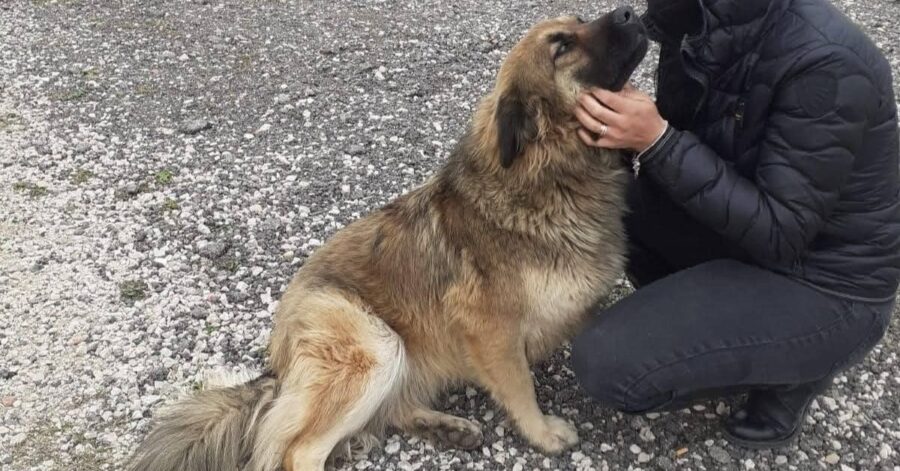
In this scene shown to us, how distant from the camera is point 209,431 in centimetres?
318

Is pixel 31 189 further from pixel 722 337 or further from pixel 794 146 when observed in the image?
pixel 794 146

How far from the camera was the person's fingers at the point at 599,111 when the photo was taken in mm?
2818

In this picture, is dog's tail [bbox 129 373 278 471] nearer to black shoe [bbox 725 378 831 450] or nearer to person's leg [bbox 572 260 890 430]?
person's leg [bbox 572 260 890 430]

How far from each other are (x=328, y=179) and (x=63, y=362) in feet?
7.31

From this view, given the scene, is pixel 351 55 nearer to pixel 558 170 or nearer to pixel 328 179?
pixel 328 179

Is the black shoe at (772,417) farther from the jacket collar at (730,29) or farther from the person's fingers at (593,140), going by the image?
the jacket collar at (730,29)

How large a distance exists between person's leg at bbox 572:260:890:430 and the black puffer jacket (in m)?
0.11

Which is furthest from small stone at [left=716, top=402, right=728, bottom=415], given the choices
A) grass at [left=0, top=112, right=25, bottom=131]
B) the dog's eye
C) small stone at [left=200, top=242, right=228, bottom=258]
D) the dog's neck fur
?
grass at [left=0, top=112, right=25, bottom=131]

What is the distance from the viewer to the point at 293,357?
3309 millimetres

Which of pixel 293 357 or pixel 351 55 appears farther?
pixel 351 55

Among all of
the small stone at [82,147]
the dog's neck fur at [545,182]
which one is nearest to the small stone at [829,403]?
the dog's neck fur at [545,182]

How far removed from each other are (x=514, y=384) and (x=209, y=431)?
1.37 meters

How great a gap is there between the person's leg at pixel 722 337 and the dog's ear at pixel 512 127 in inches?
32.4

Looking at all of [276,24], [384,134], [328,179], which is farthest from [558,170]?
[276,24]
